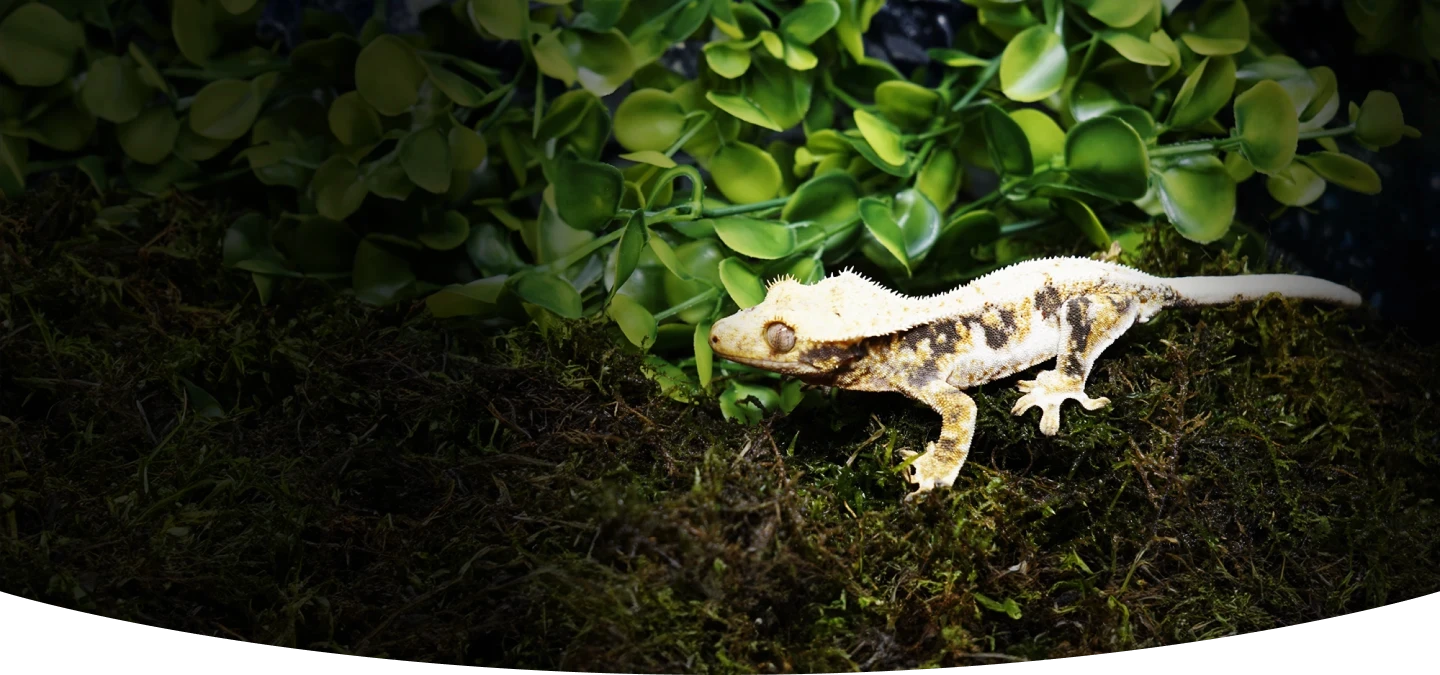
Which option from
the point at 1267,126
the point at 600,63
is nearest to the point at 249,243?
the point at 600,63

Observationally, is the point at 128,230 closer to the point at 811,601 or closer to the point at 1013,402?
the point at 811,601

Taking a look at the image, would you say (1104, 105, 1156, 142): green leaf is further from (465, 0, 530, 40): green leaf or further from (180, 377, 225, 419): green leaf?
(180, 377, 225, 419): green leaf

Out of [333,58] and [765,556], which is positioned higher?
[333,58]

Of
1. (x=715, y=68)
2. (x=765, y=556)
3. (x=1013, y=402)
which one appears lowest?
(x=1013, y=402)

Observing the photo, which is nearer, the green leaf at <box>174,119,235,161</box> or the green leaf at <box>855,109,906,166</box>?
the green leaf at <box>855,109,906,166</box>

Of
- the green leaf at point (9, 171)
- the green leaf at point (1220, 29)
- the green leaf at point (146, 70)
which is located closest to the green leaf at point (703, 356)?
the green leaf at point (1220, 29)

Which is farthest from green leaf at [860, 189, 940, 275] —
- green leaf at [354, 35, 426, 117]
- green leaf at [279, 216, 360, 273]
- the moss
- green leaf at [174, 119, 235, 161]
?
green leaf at [174, 119, 235, 161]

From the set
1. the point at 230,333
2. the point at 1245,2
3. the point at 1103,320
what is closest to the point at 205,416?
the point at 230,333
